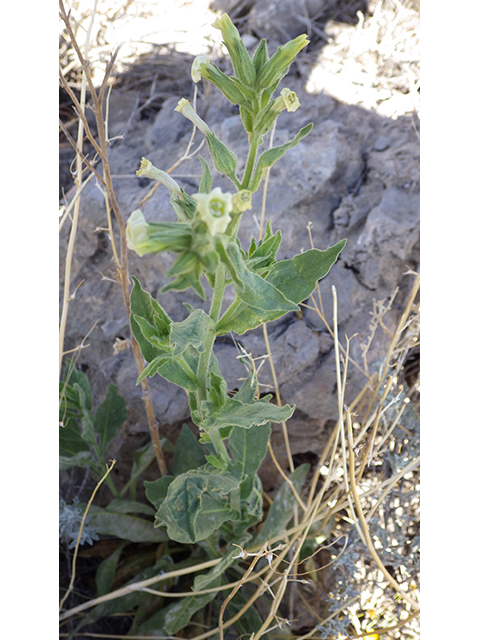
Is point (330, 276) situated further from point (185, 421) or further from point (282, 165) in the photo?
point (185, 421)

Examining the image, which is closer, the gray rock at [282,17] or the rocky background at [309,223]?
the rocky background at [309,223]

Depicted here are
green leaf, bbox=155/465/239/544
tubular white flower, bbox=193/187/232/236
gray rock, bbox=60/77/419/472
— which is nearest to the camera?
tubular white flower, bbox=193/187/232/236

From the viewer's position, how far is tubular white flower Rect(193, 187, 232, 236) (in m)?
0.73

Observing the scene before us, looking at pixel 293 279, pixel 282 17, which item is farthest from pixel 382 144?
pixel 293 279

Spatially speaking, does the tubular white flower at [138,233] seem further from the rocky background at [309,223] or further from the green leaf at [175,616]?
the green leaf at [175,616]

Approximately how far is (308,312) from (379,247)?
31 centimetres

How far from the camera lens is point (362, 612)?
61.9 inches

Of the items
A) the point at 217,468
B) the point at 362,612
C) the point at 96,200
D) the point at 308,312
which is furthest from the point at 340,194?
the point at 362,612

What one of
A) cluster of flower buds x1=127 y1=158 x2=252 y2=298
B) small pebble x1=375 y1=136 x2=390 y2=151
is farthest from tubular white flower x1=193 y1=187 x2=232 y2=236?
small pebble x1=375 y1=136 x2=390 y2=151

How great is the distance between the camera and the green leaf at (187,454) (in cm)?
156

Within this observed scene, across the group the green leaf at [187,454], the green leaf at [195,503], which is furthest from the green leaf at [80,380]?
the green leaf at [195,503]

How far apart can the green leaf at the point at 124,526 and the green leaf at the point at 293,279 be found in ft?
2.69

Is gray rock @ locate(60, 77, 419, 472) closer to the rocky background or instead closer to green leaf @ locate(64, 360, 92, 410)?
the rocky background

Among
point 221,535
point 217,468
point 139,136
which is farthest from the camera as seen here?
point 139,136
